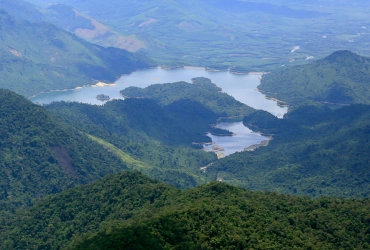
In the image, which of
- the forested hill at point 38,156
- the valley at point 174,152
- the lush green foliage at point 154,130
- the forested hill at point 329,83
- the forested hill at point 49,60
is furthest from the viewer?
the forested hill at point 49,60

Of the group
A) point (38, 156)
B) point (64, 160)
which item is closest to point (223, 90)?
point (64, 160)

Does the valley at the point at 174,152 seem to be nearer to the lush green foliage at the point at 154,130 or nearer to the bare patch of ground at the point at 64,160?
the bare patch of ground at the point at 64,160

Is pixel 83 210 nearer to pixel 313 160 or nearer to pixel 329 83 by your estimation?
pixel 313 160

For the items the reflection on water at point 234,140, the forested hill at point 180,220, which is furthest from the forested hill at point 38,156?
the reflection on water at point 234,140

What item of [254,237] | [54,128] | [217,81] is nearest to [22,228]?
[254,237]

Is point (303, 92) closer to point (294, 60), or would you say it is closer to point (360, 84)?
point (360, 84)

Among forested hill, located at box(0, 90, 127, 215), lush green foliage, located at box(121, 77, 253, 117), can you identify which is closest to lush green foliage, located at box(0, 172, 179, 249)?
forested hill, located at box(0, 90, 127, 215)
